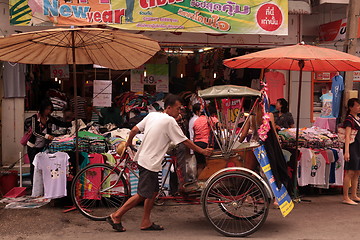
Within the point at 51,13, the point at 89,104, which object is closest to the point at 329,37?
the point at 89,104

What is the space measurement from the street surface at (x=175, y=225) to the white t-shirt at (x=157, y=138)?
1035mm

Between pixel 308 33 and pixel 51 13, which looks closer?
pixel 51 13

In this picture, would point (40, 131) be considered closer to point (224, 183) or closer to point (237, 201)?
point (224, 183)

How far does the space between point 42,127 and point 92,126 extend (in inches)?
47.2

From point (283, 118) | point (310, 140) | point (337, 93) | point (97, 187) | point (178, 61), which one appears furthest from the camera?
point (178, 61)

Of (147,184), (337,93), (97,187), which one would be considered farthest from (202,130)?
(337,93)

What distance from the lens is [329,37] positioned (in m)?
12.1

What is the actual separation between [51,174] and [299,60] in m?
4.82

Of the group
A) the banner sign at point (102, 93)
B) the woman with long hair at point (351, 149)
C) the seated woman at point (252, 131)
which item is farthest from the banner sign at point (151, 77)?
the woman with long hair at point (351, 149)

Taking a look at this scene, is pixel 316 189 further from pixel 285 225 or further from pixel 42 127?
pixel 42 127

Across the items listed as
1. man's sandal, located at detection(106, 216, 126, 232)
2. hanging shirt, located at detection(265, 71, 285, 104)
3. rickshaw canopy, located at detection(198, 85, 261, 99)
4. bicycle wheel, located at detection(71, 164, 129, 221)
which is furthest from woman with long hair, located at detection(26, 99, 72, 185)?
hanging shirt, located at detection(265, 71, 285, 104)

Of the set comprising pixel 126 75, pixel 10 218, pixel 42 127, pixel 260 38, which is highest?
pixel 260 38

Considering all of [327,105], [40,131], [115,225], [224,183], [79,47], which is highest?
[79,47]

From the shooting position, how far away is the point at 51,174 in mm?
7035
